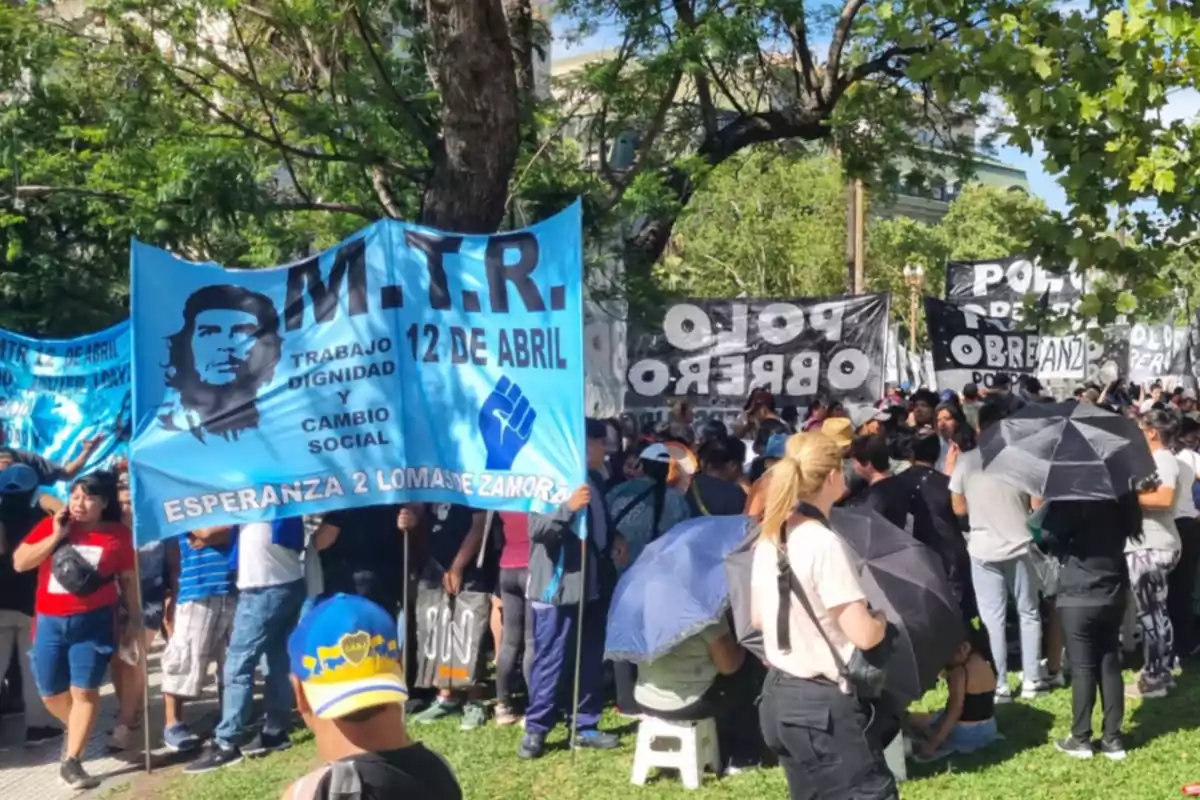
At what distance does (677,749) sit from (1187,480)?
11.4 feet

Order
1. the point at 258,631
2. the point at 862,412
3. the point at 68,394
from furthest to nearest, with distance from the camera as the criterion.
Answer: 1. the point at 862,412
2. the point at 68,394
3. the point at 258,631

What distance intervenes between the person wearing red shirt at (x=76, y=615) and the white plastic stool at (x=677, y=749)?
269cm

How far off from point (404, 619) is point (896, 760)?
2.64 metres

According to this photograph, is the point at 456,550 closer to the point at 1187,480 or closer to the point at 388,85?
the point at 388,85

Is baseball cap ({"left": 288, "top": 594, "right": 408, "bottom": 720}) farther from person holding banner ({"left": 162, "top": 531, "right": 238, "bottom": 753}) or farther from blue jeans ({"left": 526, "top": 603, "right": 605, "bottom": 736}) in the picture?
person holding banner ({"left": 162, "top": 531, "right": 238, "bottom": 753})

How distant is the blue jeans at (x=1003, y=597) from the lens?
7.36 m

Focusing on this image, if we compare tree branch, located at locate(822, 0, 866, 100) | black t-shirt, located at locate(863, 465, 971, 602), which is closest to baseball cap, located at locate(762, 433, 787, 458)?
black t-shirt, located at locate(863, 465, 971, 602)

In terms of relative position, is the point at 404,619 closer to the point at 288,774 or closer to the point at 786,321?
the point at 288,774

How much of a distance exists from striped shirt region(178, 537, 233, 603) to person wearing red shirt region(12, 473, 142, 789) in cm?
46

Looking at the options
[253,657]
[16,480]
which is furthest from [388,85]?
[253,657]

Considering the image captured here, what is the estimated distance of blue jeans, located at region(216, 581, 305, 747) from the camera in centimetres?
700

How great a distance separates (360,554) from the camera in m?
7.48

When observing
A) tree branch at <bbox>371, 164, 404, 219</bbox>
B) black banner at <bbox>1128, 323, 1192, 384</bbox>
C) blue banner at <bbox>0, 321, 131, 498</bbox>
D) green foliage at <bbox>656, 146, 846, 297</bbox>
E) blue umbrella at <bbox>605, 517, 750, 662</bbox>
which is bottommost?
blue umbrella at <bbox>605, 517, 750, 662</bbox>

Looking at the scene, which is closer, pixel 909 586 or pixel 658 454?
pixel 909 586
